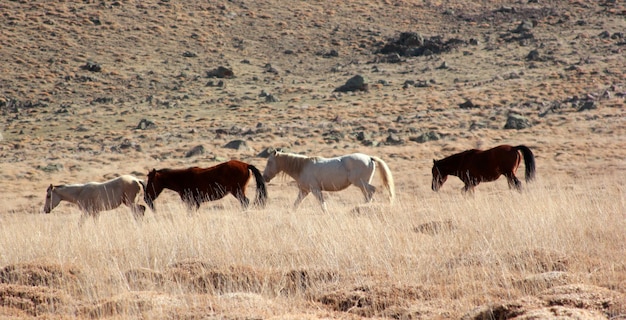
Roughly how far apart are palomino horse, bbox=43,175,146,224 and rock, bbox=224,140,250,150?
12.9 meters

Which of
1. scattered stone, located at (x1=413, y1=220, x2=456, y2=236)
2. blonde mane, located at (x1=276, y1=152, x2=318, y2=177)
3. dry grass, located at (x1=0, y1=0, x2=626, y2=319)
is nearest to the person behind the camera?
dry grass, located at (x1=0, y1=0, x2=626, y2=319)

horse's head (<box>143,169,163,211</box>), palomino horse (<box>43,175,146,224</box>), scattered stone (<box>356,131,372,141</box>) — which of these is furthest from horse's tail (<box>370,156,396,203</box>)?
scattered stone (<box>356,131,372,141</box>)

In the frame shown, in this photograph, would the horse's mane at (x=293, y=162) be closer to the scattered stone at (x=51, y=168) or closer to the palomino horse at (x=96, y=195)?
the palomino horse at (x=96, y=195)

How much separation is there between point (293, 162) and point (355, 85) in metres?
25.3

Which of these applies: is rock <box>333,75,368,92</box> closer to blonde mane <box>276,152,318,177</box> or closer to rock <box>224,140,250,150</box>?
rock <box>224,140,250,150</box>

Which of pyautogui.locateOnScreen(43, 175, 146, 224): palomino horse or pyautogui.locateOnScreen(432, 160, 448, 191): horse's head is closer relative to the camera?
pyautogui.locateOnScreen(43, 175, 146, 224): palomino horse

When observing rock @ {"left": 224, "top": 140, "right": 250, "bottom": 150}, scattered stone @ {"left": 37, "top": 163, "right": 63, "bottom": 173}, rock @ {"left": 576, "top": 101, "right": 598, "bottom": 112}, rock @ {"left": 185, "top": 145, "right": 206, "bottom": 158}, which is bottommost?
scattered stone @ {"left": 37, "top": 163, "right": 63, "bottom": 173}

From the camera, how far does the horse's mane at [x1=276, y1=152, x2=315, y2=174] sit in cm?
1377

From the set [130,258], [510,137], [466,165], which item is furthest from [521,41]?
[130,258]

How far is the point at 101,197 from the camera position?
12789mm

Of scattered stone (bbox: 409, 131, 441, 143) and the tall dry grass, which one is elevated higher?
the tall dry grass

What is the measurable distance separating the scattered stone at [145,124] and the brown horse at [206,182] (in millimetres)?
18766

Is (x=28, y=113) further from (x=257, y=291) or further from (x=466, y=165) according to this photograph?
(x=257, y=291)

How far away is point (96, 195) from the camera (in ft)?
42.0
